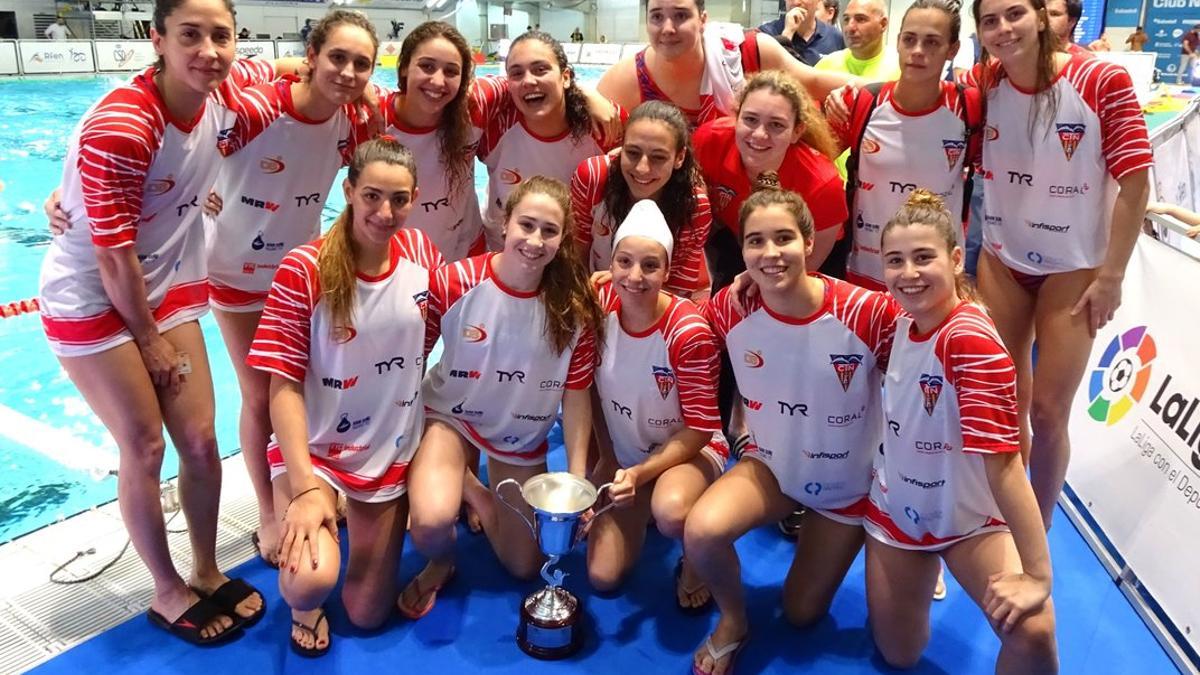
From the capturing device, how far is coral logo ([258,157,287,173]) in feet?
10.2

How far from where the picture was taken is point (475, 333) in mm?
3059

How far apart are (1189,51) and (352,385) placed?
23184 mm

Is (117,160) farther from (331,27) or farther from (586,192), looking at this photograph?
(586,192)

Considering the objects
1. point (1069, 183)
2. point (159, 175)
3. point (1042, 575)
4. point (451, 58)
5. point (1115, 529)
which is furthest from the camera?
point (1115, 529)

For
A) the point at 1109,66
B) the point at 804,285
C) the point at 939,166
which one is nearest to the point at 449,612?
the point at 804,285

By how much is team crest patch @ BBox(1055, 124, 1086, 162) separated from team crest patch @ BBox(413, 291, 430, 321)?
2276 mm

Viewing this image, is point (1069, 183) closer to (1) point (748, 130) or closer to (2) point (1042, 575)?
(1) point (748, 130)

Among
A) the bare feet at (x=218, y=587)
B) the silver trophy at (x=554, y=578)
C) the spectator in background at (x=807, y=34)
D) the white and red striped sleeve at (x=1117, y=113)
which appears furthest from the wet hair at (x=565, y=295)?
the spectator in background at (x=807, y=34)

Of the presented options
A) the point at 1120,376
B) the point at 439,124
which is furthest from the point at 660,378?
the point at 1120,376

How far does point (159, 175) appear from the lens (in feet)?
8.46

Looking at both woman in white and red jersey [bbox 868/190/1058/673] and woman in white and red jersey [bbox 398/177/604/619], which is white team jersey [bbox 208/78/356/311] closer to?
woman in white and red jersey [bbox 398/177/604/619]

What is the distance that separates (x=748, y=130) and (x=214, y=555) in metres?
2.48

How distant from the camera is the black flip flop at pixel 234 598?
2.93 meters

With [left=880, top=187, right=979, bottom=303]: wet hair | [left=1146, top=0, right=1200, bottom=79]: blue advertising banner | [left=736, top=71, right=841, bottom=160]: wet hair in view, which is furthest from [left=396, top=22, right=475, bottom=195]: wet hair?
[left=1146, top=0, right=1200, bottom=79]: blue advertising banner
